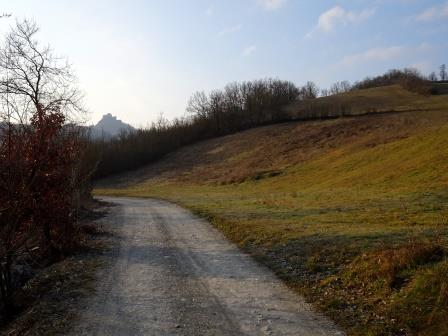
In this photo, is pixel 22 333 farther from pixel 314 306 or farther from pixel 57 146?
pixel 57 146

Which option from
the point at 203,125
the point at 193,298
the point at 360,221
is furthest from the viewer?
the point at 203,125

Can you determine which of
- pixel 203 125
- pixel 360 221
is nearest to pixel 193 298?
pixel 360 221

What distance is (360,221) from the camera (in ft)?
54.5

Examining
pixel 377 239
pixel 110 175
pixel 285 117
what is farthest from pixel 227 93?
pixel 377 239

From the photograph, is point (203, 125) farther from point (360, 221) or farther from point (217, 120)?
point (360, 221)

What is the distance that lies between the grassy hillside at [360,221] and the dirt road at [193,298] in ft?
1.99

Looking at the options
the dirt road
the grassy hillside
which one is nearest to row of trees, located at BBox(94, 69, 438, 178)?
the grassy hillside

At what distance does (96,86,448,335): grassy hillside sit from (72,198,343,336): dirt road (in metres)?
0.61

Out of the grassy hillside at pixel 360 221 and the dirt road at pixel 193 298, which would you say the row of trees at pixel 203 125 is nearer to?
the grassy hillside at pixel 360 221

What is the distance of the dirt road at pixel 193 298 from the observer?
23.8 ft

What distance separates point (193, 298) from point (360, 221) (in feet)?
31.4

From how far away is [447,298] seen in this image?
7043mm

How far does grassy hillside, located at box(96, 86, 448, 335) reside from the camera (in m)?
7.68

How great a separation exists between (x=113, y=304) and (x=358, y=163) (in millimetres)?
36508
